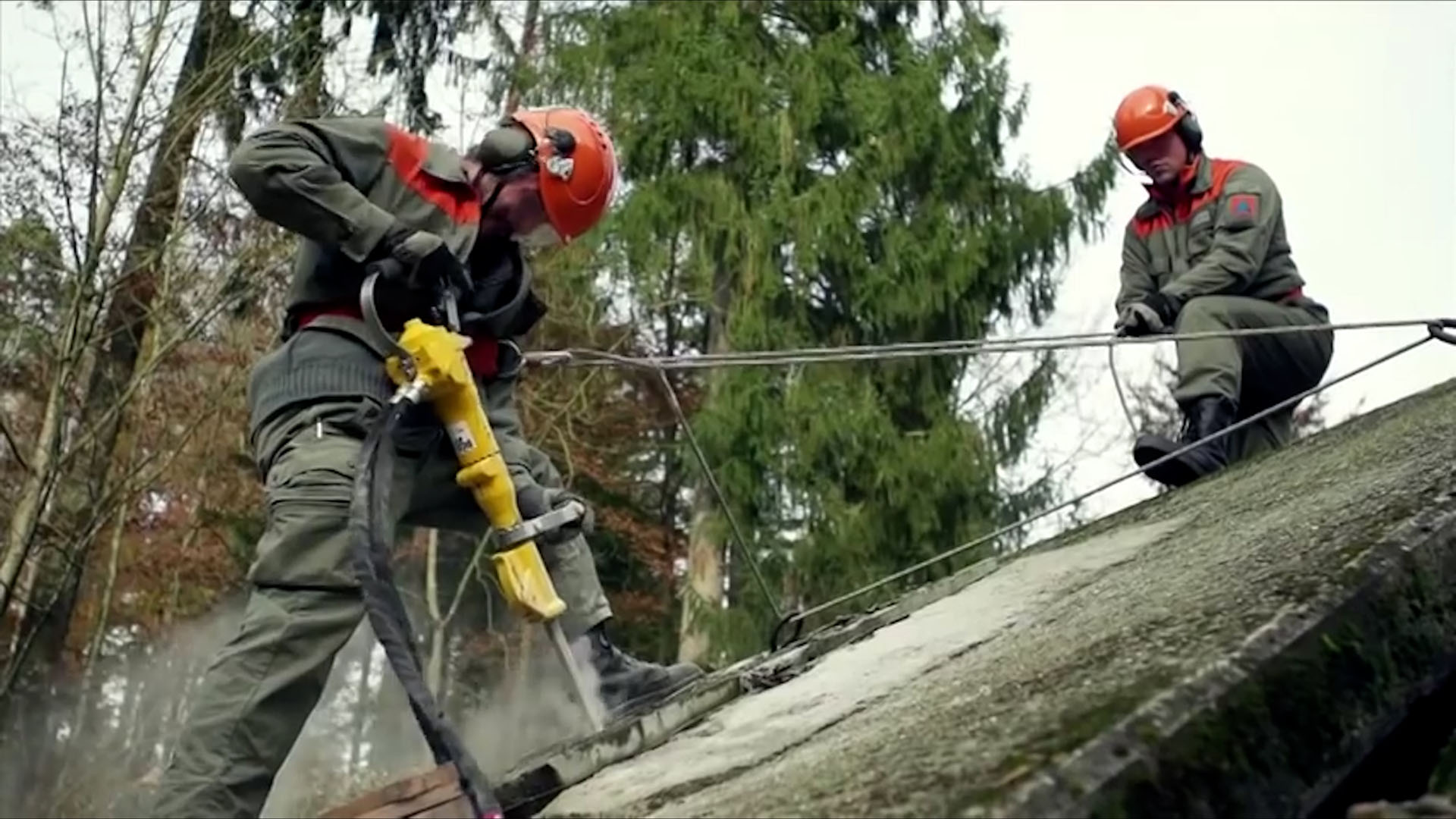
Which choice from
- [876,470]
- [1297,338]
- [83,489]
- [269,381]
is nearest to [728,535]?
[876,470]

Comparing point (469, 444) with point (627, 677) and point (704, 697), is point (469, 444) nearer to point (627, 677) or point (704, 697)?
point (627, 677)

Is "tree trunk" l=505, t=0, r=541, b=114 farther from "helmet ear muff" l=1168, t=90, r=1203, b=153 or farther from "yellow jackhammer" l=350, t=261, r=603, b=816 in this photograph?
"yellow jackhammer" l=350, t=261, r=603, b=816

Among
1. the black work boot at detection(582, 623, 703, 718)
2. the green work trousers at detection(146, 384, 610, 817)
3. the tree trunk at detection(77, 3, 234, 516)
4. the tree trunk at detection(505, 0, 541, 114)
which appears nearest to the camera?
the green work trousers at detection(146, 384, 610, 817)

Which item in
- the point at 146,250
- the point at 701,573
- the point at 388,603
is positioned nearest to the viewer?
the point at 388,603

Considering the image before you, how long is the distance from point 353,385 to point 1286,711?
207 centimetres

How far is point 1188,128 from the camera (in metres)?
5.23

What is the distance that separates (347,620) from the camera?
9.16 feet

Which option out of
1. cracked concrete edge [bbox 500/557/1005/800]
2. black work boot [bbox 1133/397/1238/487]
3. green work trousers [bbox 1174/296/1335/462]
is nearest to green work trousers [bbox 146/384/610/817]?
cracked concrete edge [bbox 500/557/1005/800]

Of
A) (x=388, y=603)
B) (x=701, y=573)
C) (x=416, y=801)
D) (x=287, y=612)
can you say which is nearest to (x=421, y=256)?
(x=287, y=612)

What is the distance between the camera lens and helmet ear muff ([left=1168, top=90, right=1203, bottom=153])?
521 cm

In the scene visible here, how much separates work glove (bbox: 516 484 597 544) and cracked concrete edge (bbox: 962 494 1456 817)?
1910 millimetres

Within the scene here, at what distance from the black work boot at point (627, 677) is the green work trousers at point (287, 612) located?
0.43 metres

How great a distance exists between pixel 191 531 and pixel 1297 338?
41.4 ft

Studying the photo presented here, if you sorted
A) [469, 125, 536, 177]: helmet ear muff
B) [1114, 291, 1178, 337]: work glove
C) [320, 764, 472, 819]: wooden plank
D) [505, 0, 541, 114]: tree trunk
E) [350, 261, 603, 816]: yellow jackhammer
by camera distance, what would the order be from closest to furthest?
1. [320, 764, 472, 819]: wooden plank
2. [350, 261, 603, 816]: yellow jackhammer
3. [469, 125, 536, 177]: helmet ear muff
4. [1114, 291, 1178, 337]: work glove
5. [505, 0, 541, 114]: tree trunk
